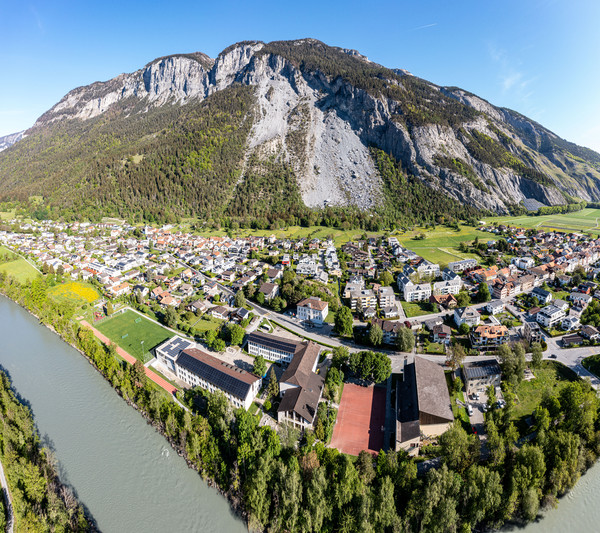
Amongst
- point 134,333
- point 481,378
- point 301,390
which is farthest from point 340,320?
point 134,333

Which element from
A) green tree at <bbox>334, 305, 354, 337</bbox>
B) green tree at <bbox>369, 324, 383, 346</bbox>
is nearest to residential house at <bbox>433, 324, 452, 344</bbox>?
green tree at <bbox>369, 324, 383, 346</bbox>

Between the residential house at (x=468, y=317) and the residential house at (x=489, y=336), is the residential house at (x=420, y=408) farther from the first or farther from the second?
the residential house at (x=468, y=317)

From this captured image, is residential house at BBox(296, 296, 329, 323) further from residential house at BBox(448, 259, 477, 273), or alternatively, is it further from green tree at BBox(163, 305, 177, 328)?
residential house at BBox(448, 259, 477, 273)

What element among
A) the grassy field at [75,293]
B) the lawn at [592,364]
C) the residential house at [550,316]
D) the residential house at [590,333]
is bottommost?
the lawn at [592,364]

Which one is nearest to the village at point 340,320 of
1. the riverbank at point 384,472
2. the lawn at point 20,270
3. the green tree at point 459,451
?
the lawn at point 20,270

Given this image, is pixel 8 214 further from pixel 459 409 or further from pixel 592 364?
pixel 592 364
